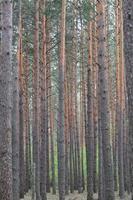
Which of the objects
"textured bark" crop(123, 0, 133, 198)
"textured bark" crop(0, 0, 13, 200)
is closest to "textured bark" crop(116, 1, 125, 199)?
"textured bark" crop(0, 0, 13, 200)

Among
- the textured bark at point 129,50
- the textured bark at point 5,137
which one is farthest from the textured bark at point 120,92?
the textured bark at point 129,50

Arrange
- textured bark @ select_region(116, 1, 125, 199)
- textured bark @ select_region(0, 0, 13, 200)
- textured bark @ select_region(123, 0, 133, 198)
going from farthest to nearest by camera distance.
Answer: textured bark @ select_region(116, 1, 125, 199) → textured bark @ select_region(0, 0, 13, 200) → textured bark @ select_region(123, 0, 133, 198)

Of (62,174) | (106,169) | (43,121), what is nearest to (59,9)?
(43,121)

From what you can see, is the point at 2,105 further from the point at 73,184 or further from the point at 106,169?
the point at 73,184

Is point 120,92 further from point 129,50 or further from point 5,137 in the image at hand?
point 129,50

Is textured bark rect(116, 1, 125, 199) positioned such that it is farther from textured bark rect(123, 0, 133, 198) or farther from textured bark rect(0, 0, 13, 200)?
textured bark rect(123, 0, 133, 198)

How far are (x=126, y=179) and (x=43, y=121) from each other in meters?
8.14

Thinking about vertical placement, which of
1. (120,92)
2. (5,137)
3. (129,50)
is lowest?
(5,137)

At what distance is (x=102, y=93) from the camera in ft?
33.6

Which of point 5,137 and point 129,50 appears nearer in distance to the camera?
point 129,50

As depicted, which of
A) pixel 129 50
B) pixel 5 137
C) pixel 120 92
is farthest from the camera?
pixel 120 92

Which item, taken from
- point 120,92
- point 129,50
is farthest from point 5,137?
point 120,92

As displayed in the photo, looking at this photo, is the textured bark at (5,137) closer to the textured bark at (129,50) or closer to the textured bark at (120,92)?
the textured bark at (129,50)

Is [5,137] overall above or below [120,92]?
below
